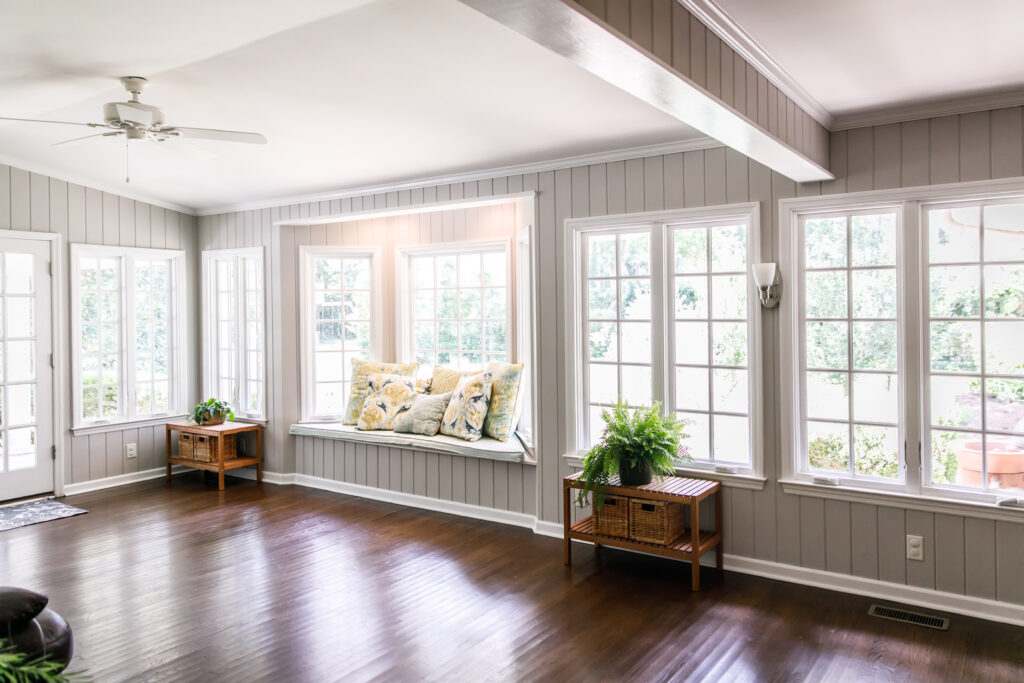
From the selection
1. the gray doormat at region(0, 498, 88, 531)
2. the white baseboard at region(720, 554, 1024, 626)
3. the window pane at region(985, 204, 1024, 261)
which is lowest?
the white baseboard at region(720, 554, 1024, 626)

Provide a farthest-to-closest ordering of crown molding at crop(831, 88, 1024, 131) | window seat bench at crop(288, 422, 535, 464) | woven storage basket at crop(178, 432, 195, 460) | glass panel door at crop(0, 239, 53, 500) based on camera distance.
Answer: woven storage basket at crop(178, 432, 195, 460) → glass panel door at crop(0, 239, 53, 500) → window seat bench at crop(288, 422, 535, 464) → crown molding at crop(831, 88, 1024, 131)

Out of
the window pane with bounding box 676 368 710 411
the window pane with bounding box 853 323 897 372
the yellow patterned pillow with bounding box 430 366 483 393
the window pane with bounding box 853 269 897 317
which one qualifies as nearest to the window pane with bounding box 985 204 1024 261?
the window pane with bounding box 853 269 897 317

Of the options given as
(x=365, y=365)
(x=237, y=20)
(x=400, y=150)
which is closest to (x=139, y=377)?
(x=365, y=365)

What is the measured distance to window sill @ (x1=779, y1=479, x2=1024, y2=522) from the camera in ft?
11.2

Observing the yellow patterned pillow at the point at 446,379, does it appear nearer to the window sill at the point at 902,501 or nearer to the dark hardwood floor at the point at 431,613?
the dark hardwood floor at the point at 431,613

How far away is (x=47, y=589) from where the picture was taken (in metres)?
3.94

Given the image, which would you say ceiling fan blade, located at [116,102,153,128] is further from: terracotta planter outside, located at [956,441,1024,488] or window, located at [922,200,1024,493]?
terracotta planter outside, located at [956,441,1024,488]

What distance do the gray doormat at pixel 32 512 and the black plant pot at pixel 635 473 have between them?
418 centimetres

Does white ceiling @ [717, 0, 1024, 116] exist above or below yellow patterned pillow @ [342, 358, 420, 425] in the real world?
above

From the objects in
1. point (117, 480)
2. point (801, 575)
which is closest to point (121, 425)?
point (117, 480)

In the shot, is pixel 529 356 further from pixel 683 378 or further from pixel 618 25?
pixel 618 25

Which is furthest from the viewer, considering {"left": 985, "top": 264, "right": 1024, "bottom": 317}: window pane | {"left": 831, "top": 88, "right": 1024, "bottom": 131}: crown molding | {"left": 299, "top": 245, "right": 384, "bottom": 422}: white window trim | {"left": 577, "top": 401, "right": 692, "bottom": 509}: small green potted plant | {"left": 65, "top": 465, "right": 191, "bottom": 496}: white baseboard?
{"left": 299, "top": 245, "right": 384, "bottom": 422}: white window trim

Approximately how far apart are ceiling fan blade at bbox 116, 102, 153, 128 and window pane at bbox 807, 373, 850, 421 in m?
3.78

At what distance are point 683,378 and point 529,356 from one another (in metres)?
1.43
